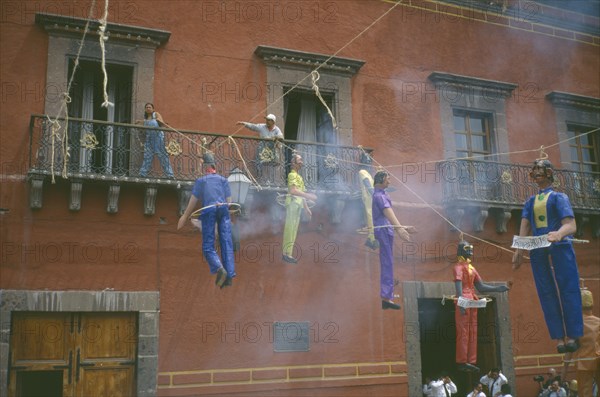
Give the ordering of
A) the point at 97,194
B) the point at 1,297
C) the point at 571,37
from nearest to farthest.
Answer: the point at 1,297
the point at 97,194
the point at 571,37

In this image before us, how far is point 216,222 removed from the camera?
26.0 feet

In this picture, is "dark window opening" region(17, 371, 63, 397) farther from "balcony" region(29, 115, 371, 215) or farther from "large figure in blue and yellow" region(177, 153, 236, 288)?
"large figure in blue and yellow" region(177, 153, 236, 288)

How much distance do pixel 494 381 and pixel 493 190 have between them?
346cm

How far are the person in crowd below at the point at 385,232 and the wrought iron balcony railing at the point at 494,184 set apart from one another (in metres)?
4.02

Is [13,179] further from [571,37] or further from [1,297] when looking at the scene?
[571,37]

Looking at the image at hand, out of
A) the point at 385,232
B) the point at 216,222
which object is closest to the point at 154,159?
the point at 216,222

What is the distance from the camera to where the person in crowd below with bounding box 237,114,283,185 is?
35.0 feet

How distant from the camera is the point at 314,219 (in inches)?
446

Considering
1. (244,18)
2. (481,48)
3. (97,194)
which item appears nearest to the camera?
(97,194)

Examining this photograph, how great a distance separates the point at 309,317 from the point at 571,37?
8627mm

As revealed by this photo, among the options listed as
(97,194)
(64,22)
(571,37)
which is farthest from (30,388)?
(571,37)

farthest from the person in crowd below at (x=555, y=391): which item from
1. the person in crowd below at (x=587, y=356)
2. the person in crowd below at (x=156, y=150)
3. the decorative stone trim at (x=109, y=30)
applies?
the decorative stone trim at (x=109, y=30)

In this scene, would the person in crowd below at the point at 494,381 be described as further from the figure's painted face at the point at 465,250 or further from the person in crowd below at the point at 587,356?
the person in crowd below at the point at 587,356

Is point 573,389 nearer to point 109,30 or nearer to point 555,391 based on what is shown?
point 555,391
